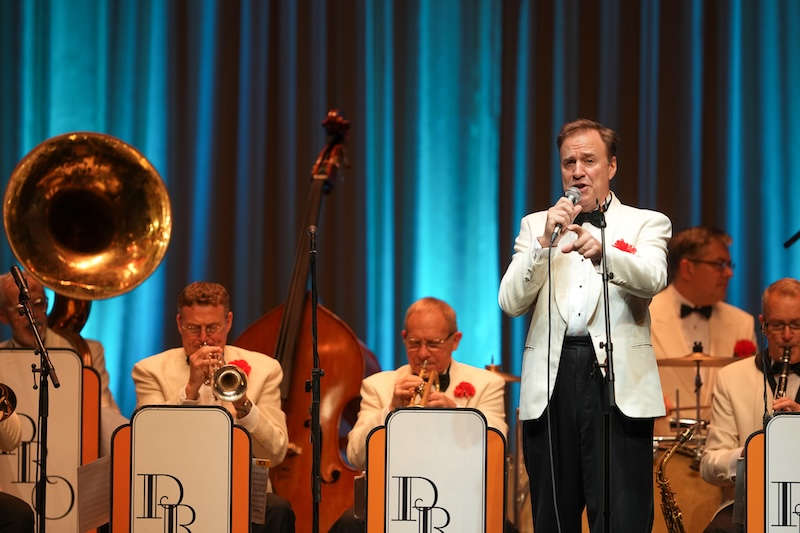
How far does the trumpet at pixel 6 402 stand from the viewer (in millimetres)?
4059

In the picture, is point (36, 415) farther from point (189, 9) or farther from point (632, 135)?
point (632, 135)

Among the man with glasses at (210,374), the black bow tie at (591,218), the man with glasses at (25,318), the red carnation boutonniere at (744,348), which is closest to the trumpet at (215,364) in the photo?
the man with glasses at (210,374)

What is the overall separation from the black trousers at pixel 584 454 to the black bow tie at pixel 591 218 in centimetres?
35

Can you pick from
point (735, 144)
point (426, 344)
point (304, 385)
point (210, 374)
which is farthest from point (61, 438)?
point (735, 144)

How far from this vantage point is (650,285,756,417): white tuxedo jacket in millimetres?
5707

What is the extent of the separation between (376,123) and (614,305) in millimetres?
3398

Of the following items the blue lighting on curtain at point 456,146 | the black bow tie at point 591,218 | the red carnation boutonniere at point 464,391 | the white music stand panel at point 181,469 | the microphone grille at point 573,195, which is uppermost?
the blue lighting on curtain at point 456,146

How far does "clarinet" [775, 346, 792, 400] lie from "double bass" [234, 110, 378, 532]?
1.76m

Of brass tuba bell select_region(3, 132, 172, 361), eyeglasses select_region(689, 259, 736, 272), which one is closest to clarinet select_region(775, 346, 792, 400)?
eyeglasses select_region(689, 259, 736, 272)

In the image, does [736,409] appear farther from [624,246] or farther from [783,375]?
[624,246]

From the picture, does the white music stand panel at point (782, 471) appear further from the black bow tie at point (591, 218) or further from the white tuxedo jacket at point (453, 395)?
the white tuxedo jacket at point (453, 395)

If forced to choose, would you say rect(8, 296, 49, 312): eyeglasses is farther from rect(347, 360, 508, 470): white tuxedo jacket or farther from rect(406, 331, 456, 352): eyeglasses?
rect(406, 331, 456, 352): eyeglasses

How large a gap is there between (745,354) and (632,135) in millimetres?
1640

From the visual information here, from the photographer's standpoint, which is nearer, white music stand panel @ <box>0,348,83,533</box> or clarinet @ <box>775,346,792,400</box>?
clarinet @ <box>775,346,792,400</box>
